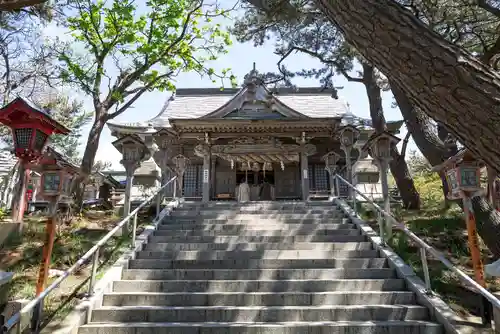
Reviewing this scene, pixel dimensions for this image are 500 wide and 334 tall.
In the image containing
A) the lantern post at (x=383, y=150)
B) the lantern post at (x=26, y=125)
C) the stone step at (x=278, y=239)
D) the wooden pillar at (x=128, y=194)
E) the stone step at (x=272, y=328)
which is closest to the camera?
the stone step at (x=272, y=328)

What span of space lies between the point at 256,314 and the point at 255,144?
367 inches

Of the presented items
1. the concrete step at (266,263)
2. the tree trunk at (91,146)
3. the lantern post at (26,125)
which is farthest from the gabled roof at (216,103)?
the lantern post at (26,125)

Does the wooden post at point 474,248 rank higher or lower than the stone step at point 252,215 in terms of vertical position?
lower

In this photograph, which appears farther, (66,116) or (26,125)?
(66,116)

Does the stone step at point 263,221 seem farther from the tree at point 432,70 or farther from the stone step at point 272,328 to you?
the tree at point 432,70

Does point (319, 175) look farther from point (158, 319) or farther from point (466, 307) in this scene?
point (158, 319)

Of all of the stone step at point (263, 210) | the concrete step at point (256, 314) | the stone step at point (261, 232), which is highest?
the stone step at point (263, 210)

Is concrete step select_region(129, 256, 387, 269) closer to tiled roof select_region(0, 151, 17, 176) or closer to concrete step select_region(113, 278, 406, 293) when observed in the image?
concrete step select_region(113, 278, 406, 293)

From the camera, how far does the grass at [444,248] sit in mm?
5266

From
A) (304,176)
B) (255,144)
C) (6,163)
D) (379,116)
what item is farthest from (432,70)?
(6,163)

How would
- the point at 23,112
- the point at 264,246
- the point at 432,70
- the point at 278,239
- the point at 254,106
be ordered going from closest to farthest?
the point at 432,70 < the point at 23,112 < the point at 264,246 < the point at 278,239 < the point at 254,106

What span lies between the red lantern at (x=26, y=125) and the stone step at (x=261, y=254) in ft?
9.19

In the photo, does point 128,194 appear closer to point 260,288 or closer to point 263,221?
point 263,221

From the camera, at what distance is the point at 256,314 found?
4.82m
